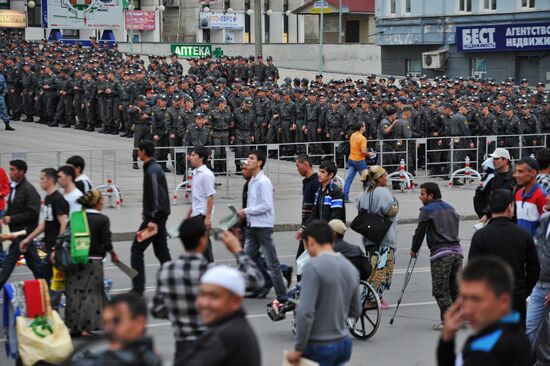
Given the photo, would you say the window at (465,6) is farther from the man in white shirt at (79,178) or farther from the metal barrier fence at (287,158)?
the man in white shirt at (79,178)

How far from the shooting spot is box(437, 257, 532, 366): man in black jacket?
5.73 metres

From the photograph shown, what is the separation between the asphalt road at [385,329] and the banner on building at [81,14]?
94.8 ft

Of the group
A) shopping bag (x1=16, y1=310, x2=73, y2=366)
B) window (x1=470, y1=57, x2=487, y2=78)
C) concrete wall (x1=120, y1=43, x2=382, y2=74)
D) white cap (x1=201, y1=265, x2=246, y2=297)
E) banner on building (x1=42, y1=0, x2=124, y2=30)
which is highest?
banner on building (x1=42, y1=0, x2=124, y2=30)

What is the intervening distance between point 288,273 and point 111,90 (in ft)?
64.9

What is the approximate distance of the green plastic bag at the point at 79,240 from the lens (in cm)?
1138

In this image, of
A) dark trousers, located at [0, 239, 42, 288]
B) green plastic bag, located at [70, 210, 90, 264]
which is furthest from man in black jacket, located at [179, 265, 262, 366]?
dark trousers, located at [0, 239, 42, 288]

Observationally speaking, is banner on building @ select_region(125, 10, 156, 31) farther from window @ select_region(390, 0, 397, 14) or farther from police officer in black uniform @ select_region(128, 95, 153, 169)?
police officer in black uniform @ select_region(128, 95, 153, 169)

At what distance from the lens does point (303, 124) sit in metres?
31.9

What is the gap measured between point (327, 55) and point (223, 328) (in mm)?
49283

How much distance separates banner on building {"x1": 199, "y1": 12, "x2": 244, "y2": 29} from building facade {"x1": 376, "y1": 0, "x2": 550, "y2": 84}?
17.1m

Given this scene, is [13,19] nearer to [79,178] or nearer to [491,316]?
[79,178]

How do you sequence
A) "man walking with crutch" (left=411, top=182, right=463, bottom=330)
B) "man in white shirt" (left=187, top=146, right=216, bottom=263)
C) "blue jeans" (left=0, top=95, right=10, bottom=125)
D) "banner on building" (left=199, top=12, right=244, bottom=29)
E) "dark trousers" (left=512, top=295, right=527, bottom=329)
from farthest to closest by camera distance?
"banner on building" (left=199, top=12, right=244, bottom=29) < "blue jeans" (left=0, top=95, right=10, bottom=125) < "man in white shirt" (left=187, top=146, right=216, bottom=263) < "man walking with crutch" (left=411, top=182, right=463, bottom=330) < "dark trousers" (left=512, top=295, right=527, bottom=329)

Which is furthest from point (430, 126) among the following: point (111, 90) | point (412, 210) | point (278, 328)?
point (278, 328)

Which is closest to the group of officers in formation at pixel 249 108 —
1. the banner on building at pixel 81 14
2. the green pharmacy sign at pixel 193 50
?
the banner on building at pixel 81 14
